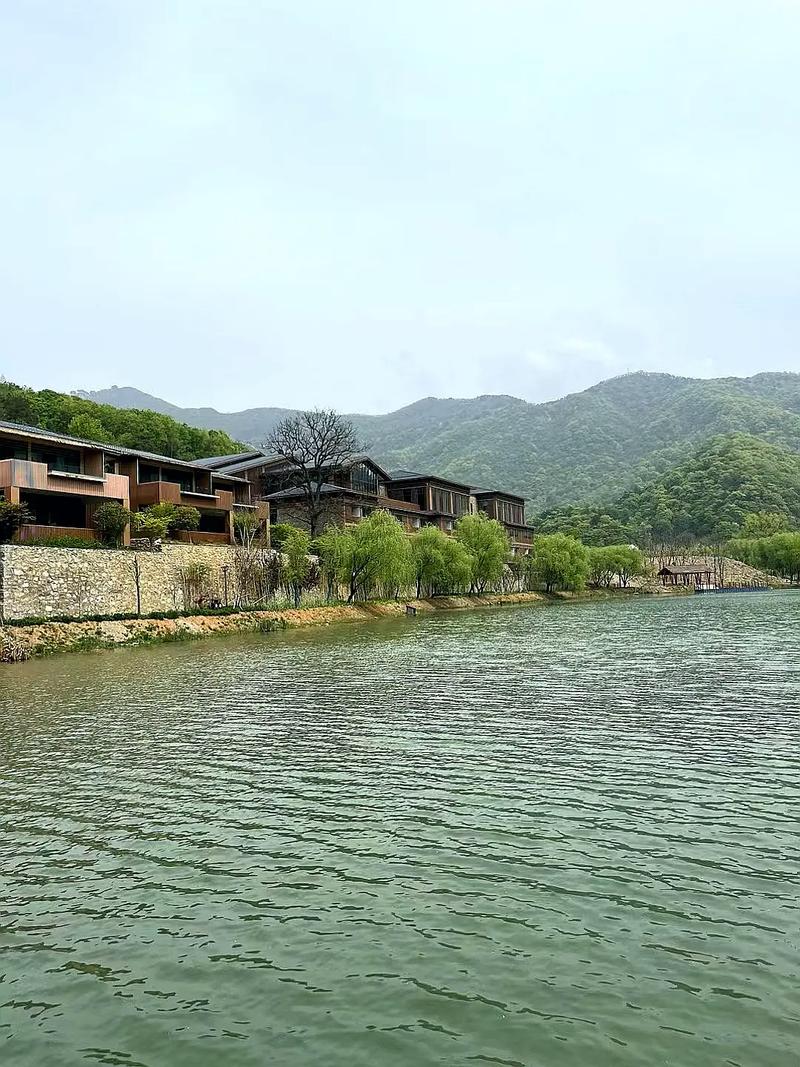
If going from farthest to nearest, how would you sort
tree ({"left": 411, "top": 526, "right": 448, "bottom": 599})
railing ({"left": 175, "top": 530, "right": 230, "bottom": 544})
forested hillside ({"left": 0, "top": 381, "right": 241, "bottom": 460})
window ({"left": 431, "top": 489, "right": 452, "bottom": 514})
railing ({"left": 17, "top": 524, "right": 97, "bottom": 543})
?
Result: window ({"left": 431, "top": 489, "right": 452, "bottom": 514}), forested hillside ({"left": 0, "top": 381, "right": 241, "bottom": 460}), tree ({"left": 411, "top": 526, "right": 448, "bottom": 599}), railing ({"left": 175, "top": 530, "right": 230, "bottom": 544}), railing ({"left": 17, "top": 524, "right": 97, "bottom": 543})

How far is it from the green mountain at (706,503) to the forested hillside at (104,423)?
72.8 metres

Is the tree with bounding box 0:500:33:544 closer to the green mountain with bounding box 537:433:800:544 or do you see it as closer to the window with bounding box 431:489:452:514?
the window with bounding box 431:489:452:514

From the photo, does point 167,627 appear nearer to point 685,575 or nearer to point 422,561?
point 422,561

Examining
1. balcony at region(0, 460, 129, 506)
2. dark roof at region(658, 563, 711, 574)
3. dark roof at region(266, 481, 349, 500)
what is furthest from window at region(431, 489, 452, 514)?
balcony at region(0, 460, 129, 506)

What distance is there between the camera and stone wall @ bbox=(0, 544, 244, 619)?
3616 cm

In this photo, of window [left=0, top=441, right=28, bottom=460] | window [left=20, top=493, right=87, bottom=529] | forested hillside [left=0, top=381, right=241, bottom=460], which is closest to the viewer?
window [left=0, top=441, right=28, bottom=460]

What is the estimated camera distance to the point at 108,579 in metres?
41.5

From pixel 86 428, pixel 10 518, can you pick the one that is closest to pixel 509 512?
pixel 86 428

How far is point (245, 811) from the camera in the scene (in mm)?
10609

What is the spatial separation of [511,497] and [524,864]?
103m

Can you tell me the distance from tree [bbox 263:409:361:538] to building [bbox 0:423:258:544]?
55.7 feet

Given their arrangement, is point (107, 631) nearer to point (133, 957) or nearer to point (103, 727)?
point (103, 727)

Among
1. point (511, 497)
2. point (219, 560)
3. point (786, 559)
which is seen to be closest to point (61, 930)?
point (219, 560)

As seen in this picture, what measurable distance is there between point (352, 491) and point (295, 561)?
907 inches
